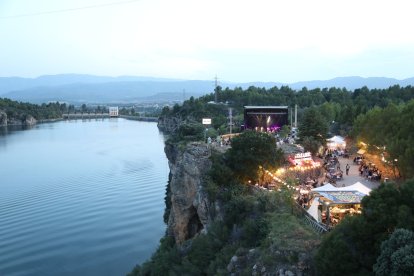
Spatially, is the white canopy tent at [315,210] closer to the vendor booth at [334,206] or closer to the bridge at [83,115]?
the vendor booth at [334,206]

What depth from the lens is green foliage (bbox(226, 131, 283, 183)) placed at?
20719mm

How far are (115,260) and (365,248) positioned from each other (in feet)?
64.0

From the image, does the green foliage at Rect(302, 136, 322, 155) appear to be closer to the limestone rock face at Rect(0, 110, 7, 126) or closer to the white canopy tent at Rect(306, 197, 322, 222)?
the white canopy tent at Rect(306, 197, 322, 222)

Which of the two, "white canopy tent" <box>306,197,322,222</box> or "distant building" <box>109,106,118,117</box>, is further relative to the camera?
"distant building" <box>109,106,118,117</box>

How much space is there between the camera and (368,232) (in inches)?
396

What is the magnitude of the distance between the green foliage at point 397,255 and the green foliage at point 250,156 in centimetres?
1156

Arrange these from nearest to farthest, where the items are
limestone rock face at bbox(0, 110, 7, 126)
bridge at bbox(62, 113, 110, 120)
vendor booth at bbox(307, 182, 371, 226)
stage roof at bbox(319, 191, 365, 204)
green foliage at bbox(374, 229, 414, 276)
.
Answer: green foliage at bbox(374, 229, 414, 276), vendor booth at bbox(307, 182, 371, 226), stage roof at bbox(319, 191, 365, 204), limestone rock face at bbox(0, 110, 7, 126), bridge at bbox(62, 113, 110, 120)

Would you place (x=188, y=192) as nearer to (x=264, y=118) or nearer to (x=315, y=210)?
(x=315, y=210)

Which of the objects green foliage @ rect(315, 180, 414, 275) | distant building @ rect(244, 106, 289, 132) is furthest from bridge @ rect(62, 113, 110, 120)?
green foliage @ rect(315, 180, 414, 275)

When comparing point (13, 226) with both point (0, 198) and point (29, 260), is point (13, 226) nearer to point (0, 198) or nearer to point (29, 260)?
point (29, 260)

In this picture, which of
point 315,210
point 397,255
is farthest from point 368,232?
point 315,210

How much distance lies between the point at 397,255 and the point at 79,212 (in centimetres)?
3027

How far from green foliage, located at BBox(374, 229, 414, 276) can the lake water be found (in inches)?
740

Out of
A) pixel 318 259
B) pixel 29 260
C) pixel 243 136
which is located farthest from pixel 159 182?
pixel 318 259
